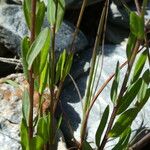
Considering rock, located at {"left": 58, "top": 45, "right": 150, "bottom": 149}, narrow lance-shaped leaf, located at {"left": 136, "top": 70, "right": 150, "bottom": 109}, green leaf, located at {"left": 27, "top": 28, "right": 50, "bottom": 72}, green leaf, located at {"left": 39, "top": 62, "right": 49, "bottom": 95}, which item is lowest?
rock, located at {"left": 58, "top": 45, "right": 150, "bottom": 149}

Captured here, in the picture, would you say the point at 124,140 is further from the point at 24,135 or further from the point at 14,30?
the point at 14,30

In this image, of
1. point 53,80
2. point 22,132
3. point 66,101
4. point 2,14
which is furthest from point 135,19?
point 2,14

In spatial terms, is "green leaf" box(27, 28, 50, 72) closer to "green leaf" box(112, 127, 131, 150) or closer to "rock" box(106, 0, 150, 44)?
"green leaf" box(112, 127, 131, 150)

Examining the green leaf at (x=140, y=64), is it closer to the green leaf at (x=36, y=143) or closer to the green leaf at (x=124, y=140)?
the green leaf at (x=124, y=140)

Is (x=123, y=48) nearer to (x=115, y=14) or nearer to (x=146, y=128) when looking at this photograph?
(x=115, y=14)

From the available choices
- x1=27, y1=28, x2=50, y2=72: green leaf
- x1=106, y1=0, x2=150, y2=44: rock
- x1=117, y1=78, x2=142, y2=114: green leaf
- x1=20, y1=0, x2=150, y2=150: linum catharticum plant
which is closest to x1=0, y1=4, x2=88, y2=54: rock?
x1=106, y1=0, x2=150, y2=44: rock

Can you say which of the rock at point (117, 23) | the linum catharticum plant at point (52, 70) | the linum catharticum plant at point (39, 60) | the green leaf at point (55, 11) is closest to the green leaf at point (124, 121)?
the linum catharticum plant at point (52, 70)
